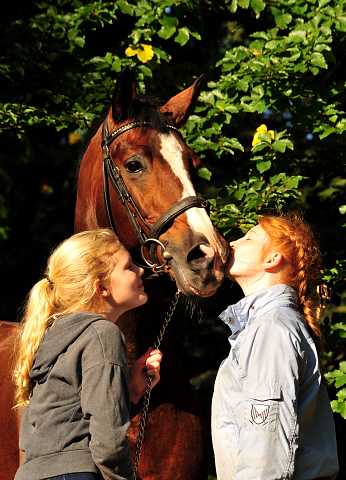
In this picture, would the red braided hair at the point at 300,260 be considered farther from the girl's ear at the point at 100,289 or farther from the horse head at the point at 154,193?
the girl's ear at the point at 100,289

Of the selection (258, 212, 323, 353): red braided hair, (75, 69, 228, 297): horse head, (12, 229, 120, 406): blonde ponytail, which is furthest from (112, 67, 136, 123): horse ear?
(258, 212, 323, 353): red braided hair

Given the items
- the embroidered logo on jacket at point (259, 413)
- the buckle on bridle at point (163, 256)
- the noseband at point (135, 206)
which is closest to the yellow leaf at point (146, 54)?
the noseband at point (135, 206)

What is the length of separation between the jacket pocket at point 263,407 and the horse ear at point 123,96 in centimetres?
167

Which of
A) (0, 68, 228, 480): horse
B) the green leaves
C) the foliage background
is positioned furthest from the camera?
the foliage background

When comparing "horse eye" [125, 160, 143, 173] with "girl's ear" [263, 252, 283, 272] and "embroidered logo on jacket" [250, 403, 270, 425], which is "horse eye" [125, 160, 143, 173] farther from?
"embroidered logo on jacket" [250, 403, 270, 425]

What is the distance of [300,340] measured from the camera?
1.69 metres

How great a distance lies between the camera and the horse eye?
2.66 meters

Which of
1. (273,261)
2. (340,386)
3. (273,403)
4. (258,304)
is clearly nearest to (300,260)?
(273,261)

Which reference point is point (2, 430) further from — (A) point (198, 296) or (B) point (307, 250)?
(B) point (307, 250)

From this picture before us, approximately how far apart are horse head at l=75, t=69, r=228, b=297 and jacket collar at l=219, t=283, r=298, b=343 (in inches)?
12.7

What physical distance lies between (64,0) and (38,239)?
1.93 metres

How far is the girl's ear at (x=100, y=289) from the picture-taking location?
1938 mm

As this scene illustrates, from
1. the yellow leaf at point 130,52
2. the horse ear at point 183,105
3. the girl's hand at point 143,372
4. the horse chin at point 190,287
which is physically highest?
the yellow leaf at point 130,52

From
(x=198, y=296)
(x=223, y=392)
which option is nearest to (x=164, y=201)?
(x=198, y=296)
